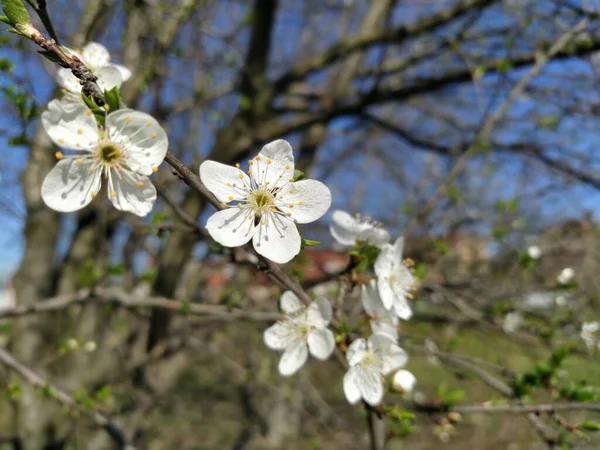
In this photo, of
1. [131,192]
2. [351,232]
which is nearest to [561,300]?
[351,232]

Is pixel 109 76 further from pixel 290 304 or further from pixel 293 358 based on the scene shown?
pixel 293 358

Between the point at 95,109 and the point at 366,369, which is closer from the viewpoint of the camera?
the point at 95,109

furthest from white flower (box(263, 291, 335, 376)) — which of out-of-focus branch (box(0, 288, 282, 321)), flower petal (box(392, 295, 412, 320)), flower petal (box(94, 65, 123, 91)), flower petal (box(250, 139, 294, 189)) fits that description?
flower petal (box(94, 65, 123, 91))

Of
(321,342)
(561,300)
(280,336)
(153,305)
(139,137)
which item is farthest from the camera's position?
(561,300)

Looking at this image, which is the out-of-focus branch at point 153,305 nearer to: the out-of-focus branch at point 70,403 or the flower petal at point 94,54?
the out-of-focus branch at point 70,403

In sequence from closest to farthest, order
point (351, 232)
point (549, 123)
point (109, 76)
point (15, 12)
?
point (15, 12)
point (109, 76)
point (351, 232)
point (549, 123)

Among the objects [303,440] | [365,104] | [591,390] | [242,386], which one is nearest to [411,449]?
[303,440]
